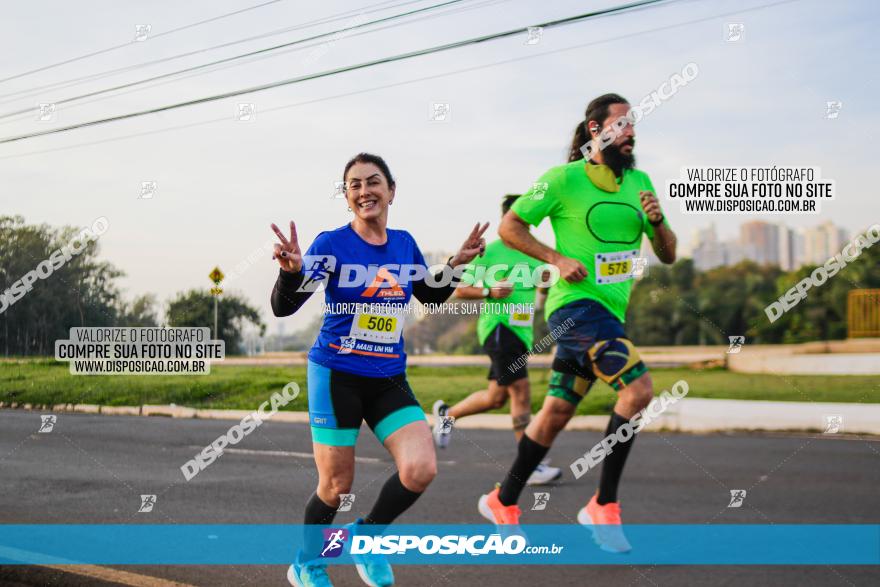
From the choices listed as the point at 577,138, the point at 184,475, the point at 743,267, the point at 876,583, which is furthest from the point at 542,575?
the point at 743,267

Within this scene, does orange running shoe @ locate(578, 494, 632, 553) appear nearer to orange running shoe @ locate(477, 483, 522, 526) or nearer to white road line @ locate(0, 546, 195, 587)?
orange running shoe @ locate(477, 483, 522, 526)

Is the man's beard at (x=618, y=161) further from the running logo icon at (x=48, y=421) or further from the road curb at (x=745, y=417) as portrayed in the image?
the road curb at (x=745, y=417)

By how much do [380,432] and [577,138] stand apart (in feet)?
6.76

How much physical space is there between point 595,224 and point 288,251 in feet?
6.09

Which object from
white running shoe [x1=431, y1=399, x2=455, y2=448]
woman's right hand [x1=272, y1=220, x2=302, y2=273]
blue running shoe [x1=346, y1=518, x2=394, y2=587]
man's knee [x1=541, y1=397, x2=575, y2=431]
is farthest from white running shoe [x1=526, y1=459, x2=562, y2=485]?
woman's right hand [x1=272, y1=220, x2=302, y2=273]

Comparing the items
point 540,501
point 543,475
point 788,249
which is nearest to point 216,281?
point 540,501

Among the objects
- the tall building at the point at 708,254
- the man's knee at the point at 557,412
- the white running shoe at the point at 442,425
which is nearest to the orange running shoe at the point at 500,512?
the man's knee at the point at 557,412

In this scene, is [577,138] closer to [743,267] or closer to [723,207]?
[723,207]

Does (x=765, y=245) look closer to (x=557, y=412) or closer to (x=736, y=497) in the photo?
(x=736, y=497)

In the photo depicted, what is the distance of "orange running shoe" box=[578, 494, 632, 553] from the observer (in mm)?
4672

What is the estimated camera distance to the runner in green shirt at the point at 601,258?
4664 mm

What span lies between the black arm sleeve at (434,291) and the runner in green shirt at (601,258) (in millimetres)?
872

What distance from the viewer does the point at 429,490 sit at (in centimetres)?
676

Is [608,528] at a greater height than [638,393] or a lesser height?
lesser
